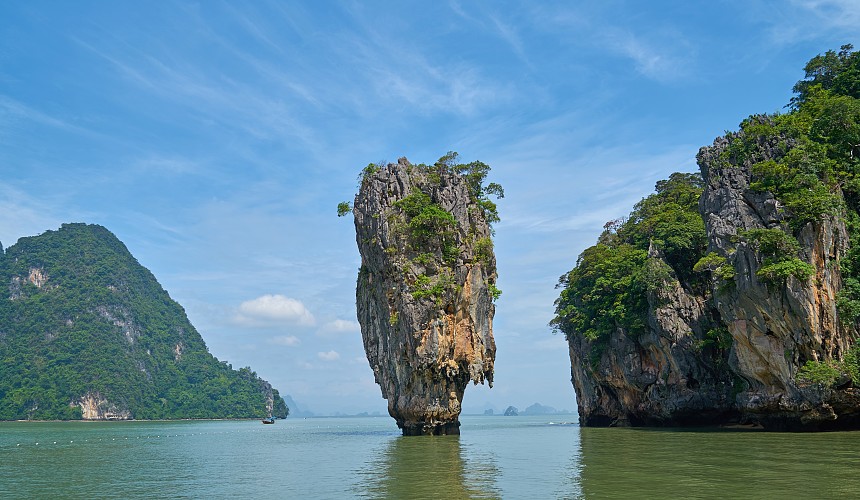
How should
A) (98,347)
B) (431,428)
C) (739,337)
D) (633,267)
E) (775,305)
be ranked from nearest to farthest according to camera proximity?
(775,305) → (739,337) → (431,428) → (633,267) → (98,347)

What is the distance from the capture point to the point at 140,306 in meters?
136

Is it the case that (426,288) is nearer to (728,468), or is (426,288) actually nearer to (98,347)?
(728,468)

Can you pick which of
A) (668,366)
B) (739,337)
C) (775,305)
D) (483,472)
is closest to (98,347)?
(668,366)

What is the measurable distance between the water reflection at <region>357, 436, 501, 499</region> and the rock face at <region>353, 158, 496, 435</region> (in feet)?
26.0

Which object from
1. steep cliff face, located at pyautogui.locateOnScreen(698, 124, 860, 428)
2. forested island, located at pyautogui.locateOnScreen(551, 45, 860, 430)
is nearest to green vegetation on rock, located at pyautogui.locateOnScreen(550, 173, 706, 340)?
forested island, located at pyautogui.locateOnScreen(551, 45, 860, 430)

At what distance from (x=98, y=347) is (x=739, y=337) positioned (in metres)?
110

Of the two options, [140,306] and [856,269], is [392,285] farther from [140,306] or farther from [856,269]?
[140,306]

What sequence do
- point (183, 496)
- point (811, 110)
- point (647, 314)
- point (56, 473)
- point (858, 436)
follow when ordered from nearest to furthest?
point (183, 496)
point (56, 473)
point (858, 436)
point (811, 110)
point (647, 314)

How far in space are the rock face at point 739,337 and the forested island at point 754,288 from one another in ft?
0.20

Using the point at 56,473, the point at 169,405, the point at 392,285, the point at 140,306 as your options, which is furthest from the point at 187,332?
the point at 56,473

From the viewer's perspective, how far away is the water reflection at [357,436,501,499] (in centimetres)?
1463

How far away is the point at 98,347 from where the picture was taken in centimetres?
11256

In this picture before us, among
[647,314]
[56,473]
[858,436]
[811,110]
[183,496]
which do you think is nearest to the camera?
[183,496]

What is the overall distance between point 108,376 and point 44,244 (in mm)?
44047
